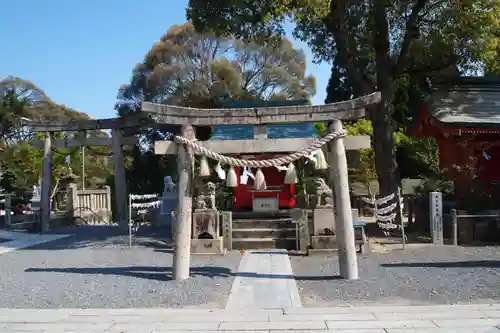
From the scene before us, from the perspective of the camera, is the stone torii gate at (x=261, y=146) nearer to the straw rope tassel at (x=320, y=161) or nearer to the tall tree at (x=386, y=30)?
the straw rope tassel at (x=320, y=161)

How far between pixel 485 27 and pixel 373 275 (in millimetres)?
8967

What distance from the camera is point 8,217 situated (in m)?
19.6

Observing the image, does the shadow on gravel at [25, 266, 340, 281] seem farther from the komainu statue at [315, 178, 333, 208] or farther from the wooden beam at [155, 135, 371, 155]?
the komainu statue at [315, 178, 333, 208]

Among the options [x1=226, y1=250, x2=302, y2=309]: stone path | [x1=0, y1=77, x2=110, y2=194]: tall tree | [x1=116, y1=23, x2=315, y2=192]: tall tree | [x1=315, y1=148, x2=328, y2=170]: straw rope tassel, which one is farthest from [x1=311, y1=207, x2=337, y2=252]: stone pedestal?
[x1=116, y1=23, x2=315, y2=192]: tall tree

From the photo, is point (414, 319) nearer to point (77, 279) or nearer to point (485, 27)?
point (77, 279)

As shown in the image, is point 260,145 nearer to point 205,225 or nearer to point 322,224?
point 322,224

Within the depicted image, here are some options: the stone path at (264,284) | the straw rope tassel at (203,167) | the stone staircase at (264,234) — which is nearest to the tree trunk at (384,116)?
the stone staircase at (264,234)

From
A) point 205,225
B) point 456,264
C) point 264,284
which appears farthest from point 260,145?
point 456,264

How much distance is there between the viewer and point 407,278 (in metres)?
8.30

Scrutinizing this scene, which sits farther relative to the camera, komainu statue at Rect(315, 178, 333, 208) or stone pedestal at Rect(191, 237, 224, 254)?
komainu statue at Rect(315, 178, 333, 208)

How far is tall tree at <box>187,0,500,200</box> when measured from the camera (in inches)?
544

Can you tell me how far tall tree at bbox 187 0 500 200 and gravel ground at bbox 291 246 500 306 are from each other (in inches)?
166

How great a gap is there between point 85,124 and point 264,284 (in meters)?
11.6

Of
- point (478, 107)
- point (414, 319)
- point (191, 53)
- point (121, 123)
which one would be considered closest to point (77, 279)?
point (414, 319)
